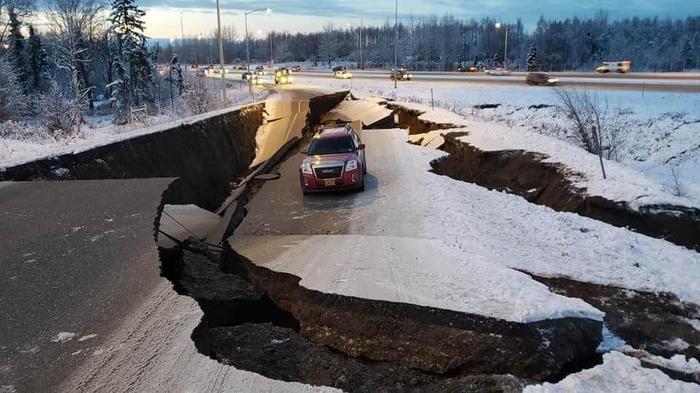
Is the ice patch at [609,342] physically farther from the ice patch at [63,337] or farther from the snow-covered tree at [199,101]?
the snow-covered tree at [199,101]

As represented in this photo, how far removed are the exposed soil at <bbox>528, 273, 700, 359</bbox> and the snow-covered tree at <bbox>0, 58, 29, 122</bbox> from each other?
150 feet

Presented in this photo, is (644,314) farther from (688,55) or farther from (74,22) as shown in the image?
(688,55)

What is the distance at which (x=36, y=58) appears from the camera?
2776 inches

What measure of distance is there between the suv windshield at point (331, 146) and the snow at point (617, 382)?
35.6 feet

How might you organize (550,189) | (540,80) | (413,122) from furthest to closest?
(540,80) → (413,122) → (550,189)

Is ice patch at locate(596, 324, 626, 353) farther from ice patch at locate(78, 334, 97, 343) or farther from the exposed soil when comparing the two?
ice patch at locate(78, 334, 97, 343)

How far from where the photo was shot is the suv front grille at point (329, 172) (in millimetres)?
14820

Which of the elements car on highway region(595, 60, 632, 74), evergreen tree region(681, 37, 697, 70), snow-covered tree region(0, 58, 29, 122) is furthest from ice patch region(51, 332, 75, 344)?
evergreen tree region(681, 37, 697, 70)

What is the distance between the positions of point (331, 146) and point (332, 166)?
1023 millimetres

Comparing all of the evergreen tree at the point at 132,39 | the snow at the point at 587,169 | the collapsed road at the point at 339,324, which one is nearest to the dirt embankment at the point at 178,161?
the collapsed road at the point at 339,324

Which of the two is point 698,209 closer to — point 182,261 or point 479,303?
point 479,303

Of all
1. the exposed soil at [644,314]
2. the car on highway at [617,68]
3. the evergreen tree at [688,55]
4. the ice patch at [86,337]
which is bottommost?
the exposed soil at [644,314]

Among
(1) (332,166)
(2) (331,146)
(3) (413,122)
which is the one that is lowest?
(3) (413,122)

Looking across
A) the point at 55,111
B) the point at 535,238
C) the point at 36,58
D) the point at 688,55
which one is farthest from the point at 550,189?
the point at 688,55
